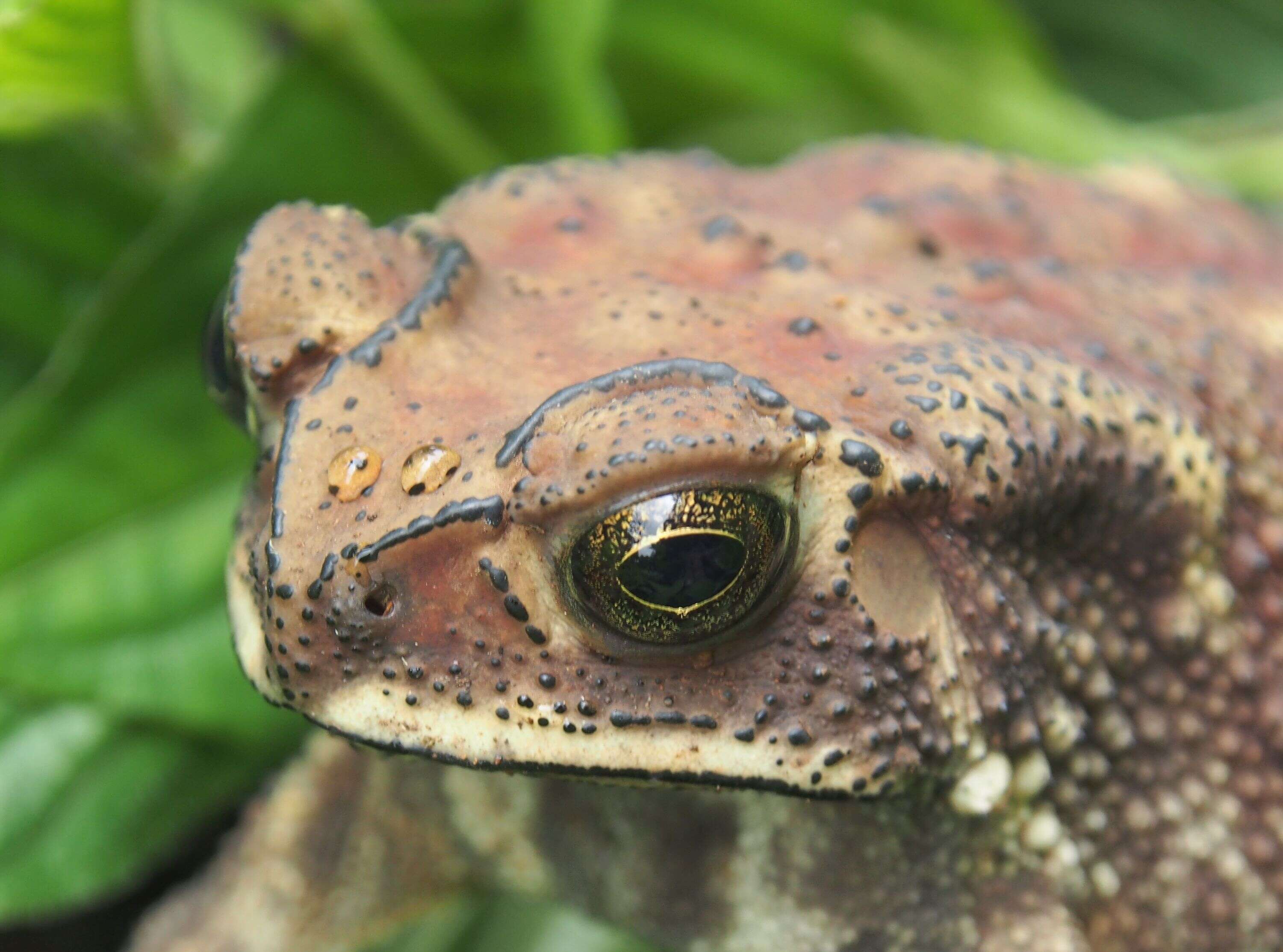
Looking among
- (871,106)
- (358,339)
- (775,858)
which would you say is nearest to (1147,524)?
(775,858)

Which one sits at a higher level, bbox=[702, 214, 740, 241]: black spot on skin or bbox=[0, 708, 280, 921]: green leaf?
bbox=[702, 214, 740, 241]: black spot on skin

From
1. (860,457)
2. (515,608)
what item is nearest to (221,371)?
A: (515,608)

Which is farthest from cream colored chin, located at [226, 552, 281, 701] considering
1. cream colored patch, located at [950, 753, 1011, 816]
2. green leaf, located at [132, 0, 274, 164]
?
green leaf, located at [132, 0, 274, 164]

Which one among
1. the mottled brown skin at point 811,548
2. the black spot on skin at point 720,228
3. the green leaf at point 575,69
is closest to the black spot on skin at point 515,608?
the mottled brown skin at point 811,548

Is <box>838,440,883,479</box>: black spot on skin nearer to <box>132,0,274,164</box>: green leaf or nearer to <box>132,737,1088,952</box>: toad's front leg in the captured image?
<box>132,737,1088,952</box>: toad's front leg

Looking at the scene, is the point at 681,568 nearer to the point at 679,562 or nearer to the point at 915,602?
the point at 679,562

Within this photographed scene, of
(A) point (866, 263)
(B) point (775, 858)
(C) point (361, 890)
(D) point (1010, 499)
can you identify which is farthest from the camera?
(C) point (361, 890)

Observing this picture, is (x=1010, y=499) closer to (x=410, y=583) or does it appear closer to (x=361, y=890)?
(x=410, y=583)
